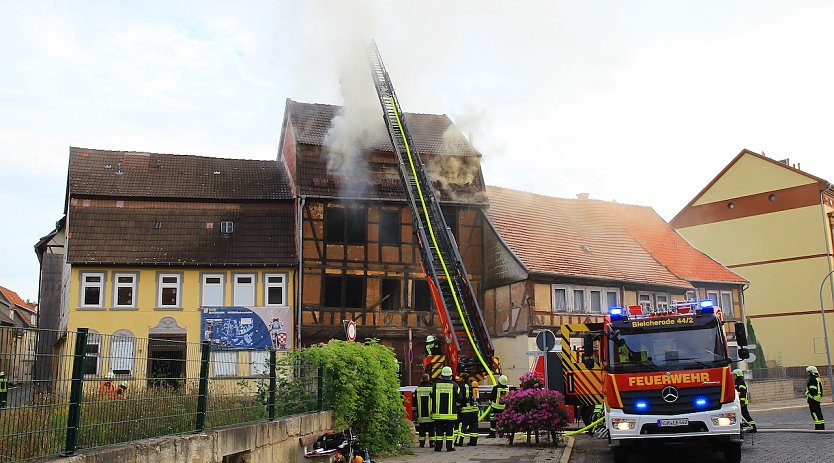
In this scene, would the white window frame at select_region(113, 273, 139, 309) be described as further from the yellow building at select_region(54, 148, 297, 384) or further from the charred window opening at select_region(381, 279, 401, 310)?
the charred window opening at select_region(381, 279, 401, 310)

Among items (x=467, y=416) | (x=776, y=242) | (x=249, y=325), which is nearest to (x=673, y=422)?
(x=467, y=416)

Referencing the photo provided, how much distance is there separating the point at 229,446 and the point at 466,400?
8562 mm

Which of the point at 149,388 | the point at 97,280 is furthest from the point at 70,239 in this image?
the point at 149,388

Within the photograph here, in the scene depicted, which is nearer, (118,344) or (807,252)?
(118,344)

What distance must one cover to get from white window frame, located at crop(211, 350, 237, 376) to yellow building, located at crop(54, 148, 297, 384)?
18.2 metres

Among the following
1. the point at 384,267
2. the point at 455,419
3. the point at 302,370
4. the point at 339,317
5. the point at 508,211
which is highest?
the point at 508,211

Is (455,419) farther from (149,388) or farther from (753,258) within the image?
(753,258)

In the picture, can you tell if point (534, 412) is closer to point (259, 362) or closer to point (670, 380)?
point (670, 380)

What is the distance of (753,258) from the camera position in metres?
45.6

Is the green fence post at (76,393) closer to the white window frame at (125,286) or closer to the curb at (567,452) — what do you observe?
the curb at (567,452)

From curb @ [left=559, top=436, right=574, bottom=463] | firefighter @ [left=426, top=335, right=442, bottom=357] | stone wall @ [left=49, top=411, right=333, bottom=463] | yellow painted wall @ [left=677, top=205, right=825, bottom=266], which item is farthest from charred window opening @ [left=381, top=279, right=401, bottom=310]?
yellow painted wall @ [left=677, top=205, right=825, bottom=266]

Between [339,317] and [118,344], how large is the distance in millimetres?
21872

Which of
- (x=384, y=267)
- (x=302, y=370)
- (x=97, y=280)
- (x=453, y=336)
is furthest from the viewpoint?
(x=384, y=267)

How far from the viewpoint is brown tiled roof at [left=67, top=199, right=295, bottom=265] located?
27.6 meters
